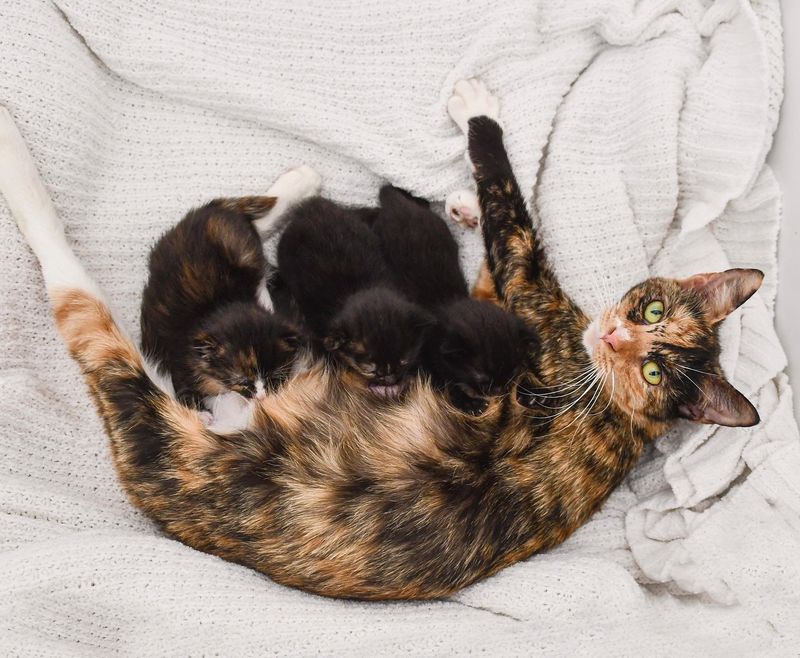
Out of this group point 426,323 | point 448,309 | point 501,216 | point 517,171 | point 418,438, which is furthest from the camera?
point 517,171

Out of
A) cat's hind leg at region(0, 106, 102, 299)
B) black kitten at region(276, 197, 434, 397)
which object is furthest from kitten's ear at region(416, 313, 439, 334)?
cat's hind leg at region(0, 106, 102, 299)

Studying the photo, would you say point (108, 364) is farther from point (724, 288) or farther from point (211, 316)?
point (724, 288)

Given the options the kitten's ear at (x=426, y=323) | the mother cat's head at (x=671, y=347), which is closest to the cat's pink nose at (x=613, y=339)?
the mother cat's head at (x=671, y=347)

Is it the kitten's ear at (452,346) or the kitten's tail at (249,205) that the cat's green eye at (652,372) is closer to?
the kitten's ear at (452,346)

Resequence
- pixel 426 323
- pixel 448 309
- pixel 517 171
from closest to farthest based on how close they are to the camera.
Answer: pixel 426 323
pixel 448 309
pixel 517 171

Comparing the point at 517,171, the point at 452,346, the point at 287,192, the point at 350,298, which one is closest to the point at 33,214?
the point at 287,192

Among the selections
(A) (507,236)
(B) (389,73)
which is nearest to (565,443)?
(A) (507,236)

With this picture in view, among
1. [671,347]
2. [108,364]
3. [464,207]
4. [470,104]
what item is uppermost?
[470,104]

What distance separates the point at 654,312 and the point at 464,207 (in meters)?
0.79

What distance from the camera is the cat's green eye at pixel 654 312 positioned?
7.25 ft

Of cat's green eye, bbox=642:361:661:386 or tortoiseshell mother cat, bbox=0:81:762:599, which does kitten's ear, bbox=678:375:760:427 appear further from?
cat's green eye, bbox=642:361:661:386

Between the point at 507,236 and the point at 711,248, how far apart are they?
31.8 inches

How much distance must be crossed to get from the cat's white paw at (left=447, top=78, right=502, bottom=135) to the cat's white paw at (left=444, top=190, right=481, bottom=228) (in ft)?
0.74

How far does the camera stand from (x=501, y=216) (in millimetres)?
2398
